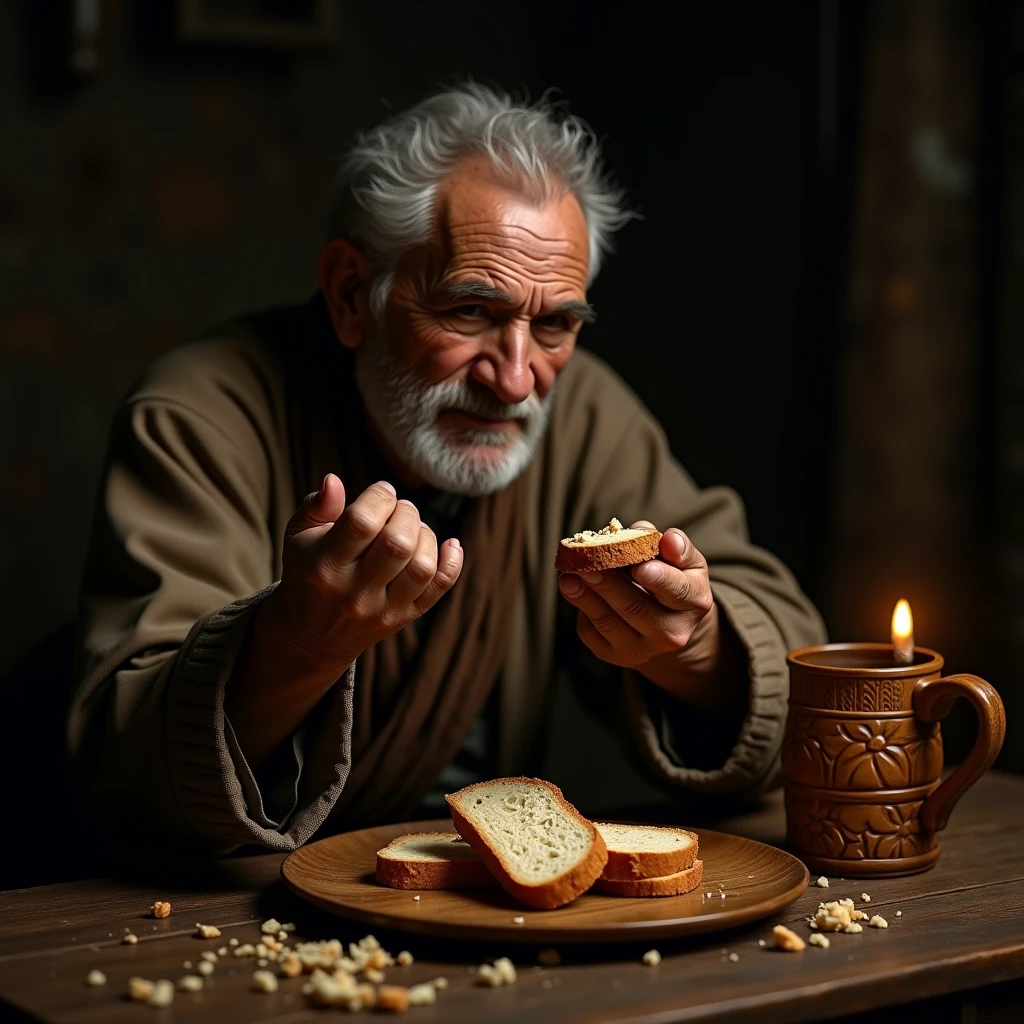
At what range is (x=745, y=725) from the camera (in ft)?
5.89

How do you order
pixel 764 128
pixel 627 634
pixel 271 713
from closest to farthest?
pixel 271 713 < pixel 627 634 < pixel 764 128

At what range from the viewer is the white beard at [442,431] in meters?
1.99

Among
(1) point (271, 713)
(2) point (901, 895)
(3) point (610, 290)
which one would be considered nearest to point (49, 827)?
(1) point (271, 713)

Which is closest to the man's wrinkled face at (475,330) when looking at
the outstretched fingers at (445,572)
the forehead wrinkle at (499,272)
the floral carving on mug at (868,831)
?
the forehead wrinkle at (499,272)

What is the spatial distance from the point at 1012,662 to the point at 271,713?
58.5 inches

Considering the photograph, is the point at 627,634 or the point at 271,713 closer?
the point at 271,713

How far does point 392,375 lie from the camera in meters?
2.02

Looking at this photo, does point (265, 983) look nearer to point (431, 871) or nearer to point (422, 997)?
point (422, 997)

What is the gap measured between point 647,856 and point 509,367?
0.80m

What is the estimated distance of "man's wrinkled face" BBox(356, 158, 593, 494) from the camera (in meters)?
1.96

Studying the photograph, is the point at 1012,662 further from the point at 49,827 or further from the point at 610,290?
the point at 49,827

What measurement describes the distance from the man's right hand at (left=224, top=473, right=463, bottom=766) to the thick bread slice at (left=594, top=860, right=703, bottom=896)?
13.3 inches

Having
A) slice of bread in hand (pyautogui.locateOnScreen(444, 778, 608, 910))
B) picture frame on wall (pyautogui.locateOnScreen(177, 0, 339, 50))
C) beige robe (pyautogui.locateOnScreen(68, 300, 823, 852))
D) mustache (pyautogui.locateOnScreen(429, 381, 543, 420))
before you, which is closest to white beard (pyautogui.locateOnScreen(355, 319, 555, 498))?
mustache (pyautogui.locateOnScreen(429, 381, 543, 420))

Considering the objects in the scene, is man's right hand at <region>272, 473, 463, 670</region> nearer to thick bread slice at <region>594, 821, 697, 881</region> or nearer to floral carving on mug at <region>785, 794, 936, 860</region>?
thick bread slice at <region>594, 821, 697, 881</region>
